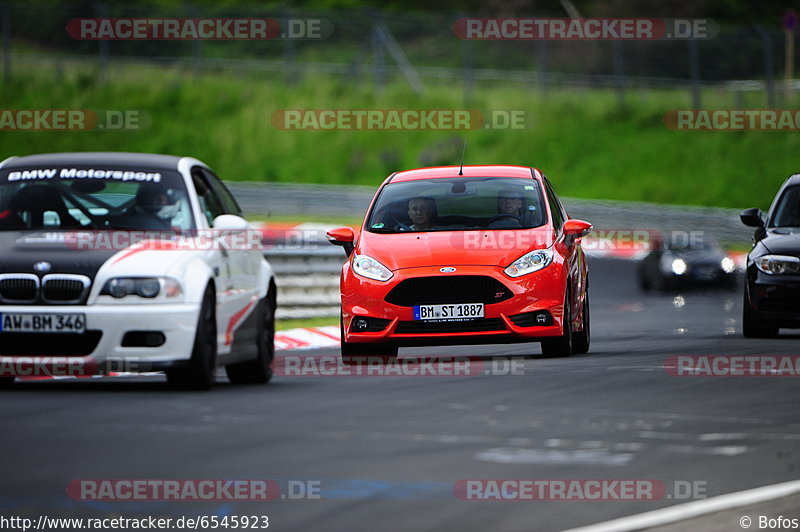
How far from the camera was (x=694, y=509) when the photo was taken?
652 centimetres

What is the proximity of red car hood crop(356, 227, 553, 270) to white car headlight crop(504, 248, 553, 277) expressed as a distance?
0.04 meters

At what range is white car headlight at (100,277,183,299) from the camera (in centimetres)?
1020

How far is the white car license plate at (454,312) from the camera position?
41.8ft

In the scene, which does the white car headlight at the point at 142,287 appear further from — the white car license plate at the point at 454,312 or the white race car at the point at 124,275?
the white car license plate at the point at 454,312

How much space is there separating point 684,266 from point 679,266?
0.51ft

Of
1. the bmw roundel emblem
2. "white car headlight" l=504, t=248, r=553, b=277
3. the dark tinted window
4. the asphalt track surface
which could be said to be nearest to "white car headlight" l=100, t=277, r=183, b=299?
the bmw roundel emblem

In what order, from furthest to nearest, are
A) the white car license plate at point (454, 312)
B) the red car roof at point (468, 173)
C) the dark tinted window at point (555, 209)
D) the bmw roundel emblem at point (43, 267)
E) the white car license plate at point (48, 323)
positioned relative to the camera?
1. the red car roof at point (468, 173)
2. the dark tinted window at point (555, 209)
3. the white car license plate at point (454, 312)
4. the bmw roundel emblem at point (43, 267)
5. the white car license plate at point (48, 323)

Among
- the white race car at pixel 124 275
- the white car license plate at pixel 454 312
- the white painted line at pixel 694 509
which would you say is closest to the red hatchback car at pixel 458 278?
the white car license plate at pixel 454 312

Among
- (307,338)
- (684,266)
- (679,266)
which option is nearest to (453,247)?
(307,338)

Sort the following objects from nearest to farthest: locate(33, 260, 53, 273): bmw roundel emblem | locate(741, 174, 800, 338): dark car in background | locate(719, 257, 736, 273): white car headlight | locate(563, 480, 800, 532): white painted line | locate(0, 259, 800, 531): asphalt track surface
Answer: locate(563, 480, 800, 532): white painted line < locate(0, 259, 800, 531): asphalt track surface < locate(33, 260, 53, 273): bmw roundel emblem < locate(741, 174, 800, 338): dark car in background < locate(719, 257, 736, 273): white car headlight

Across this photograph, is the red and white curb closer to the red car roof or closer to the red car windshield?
the red car roof

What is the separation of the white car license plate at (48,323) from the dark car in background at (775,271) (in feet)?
24.0

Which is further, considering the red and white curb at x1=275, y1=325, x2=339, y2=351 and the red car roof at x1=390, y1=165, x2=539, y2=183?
the red and white curb at x1=275, y1=325, x2=339, y2=351

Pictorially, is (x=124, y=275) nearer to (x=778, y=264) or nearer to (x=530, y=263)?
(x=530, y=263)
